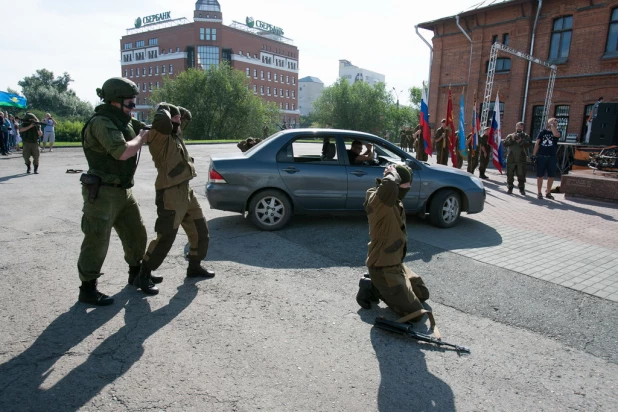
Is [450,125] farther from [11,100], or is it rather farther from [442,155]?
[11,100]

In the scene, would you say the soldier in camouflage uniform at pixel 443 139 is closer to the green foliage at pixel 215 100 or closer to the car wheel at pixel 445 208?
the car wheel at pixel 445 208

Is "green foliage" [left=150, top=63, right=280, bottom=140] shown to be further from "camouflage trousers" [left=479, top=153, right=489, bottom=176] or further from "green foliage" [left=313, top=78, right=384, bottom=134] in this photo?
"camouflage trousers" [left=479, top=153, right=489, bottom=176]

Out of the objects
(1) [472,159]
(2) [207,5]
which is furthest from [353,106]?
(1) [472,159]

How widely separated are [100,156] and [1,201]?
20.3 feet

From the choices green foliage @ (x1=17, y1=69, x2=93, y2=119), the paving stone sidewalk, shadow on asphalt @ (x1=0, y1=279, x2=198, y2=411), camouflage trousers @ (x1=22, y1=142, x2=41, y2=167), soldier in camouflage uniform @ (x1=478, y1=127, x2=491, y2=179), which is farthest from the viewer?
green foliage @ (x1=17, y1=69, x2=93, y2=119)

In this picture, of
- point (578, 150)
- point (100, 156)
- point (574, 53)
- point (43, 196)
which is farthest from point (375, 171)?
point (574, 53)

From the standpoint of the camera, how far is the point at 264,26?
107 metres

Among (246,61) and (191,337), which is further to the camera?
(246,61)

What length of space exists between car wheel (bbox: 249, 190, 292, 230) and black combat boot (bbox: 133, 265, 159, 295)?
2.63 meters

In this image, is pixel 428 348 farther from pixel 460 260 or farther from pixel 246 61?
pixel 246 61

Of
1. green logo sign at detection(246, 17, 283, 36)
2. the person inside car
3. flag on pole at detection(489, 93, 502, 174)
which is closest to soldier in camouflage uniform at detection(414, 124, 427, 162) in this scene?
flag on pole at detection(489, 93, 502, 174)

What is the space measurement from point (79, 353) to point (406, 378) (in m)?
2.33

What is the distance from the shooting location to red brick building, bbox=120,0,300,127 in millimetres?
87438

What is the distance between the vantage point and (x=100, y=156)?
3664mm
